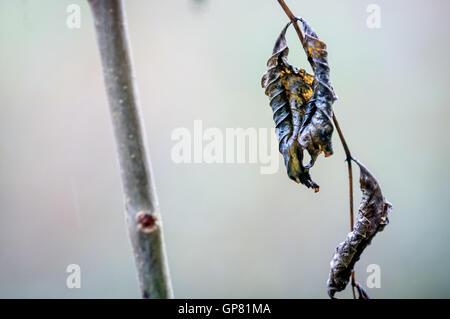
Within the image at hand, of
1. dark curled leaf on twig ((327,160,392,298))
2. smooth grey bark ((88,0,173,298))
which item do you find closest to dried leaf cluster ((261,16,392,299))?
dark curled leaf on twig ((327,160,392,298))

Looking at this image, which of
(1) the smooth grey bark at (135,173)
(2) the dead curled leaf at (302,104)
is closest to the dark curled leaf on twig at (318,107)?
(2) the dead curled leaf at (302,104)

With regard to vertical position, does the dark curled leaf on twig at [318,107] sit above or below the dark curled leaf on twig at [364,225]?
above

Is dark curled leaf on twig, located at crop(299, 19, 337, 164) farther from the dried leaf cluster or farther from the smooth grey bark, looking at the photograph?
the smooth grey bark

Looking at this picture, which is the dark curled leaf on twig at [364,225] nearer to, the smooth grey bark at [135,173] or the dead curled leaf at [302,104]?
the dead curled leaf at [302,104]
